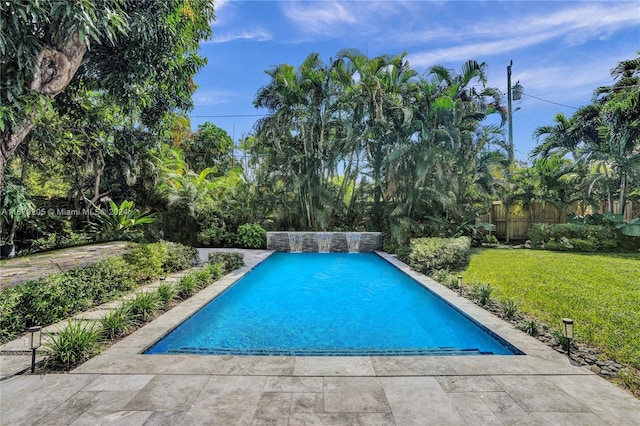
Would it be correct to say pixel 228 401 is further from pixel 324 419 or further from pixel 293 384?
pixel 324 419

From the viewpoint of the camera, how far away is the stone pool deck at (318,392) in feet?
7.71

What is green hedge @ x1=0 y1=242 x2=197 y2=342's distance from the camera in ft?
12.9

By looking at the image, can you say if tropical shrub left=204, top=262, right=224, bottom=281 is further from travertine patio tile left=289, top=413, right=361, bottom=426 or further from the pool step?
travertine patio tile left=289, top=413, right=361, bottom=426

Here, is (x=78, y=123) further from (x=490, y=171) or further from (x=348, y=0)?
(x=490, y=171)

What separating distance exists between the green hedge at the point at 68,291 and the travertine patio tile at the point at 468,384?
4875mm

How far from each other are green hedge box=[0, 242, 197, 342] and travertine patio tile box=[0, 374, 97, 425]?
1.38 m

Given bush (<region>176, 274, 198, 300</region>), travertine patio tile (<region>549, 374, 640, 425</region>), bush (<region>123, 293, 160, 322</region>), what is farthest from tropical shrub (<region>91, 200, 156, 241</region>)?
travertine patio tile (<region>549, 374, 640, 425</region>)

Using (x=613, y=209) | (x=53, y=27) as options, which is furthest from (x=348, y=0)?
(x=613, y=209)

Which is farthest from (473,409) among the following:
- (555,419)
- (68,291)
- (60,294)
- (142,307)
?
(68,291)

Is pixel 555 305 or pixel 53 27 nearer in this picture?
pixel 53 27

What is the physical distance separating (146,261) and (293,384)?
565 centimetres

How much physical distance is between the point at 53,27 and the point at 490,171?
13.2 metres

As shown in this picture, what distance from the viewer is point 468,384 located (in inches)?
113

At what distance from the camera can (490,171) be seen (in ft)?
41.1
